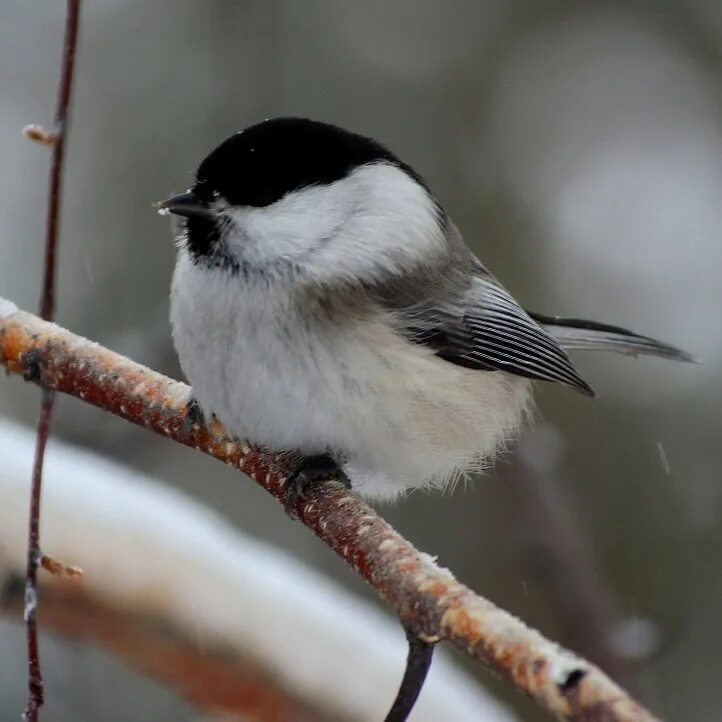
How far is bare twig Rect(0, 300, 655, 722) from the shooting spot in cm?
78

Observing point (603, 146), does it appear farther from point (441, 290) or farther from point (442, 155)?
point (441, 290)

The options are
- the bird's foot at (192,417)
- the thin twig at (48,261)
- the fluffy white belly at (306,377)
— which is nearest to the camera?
the thin twig at (48,261)

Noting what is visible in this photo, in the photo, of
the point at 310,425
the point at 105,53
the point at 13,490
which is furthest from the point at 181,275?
the point at 105,53

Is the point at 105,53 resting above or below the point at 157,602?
above

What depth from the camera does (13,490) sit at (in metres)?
1.98

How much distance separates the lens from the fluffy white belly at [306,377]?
1482 mm

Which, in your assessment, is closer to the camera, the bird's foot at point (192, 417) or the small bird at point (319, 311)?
the small bird at point (319, 311)

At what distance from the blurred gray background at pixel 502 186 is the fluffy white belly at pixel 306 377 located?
1770mm

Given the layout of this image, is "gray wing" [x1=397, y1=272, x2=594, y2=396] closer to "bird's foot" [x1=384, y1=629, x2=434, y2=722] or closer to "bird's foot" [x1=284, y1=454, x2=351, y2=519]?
"bird's foot" [x1=284, y1=454, x2=351, y2=519]

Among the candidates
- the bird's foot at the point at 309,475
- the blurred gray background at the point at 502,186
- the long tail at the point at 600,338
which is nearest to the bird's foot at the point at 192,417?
the bird's foot at the point at 309,475

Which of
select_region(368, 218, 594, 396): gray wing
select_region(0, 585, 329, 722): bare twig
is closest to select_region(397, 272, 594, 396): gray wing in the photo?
select_region(368, 218, 594, 396): gray wing

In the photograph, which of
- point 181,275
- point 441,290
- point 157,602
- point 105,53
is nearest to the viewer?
A: point 181,275

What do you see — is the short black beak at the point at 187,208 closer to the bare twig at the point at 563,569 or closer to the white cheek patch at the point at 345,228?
the white cheek patch at the point at 345,228

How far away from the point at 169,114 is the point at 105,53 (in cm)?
49
